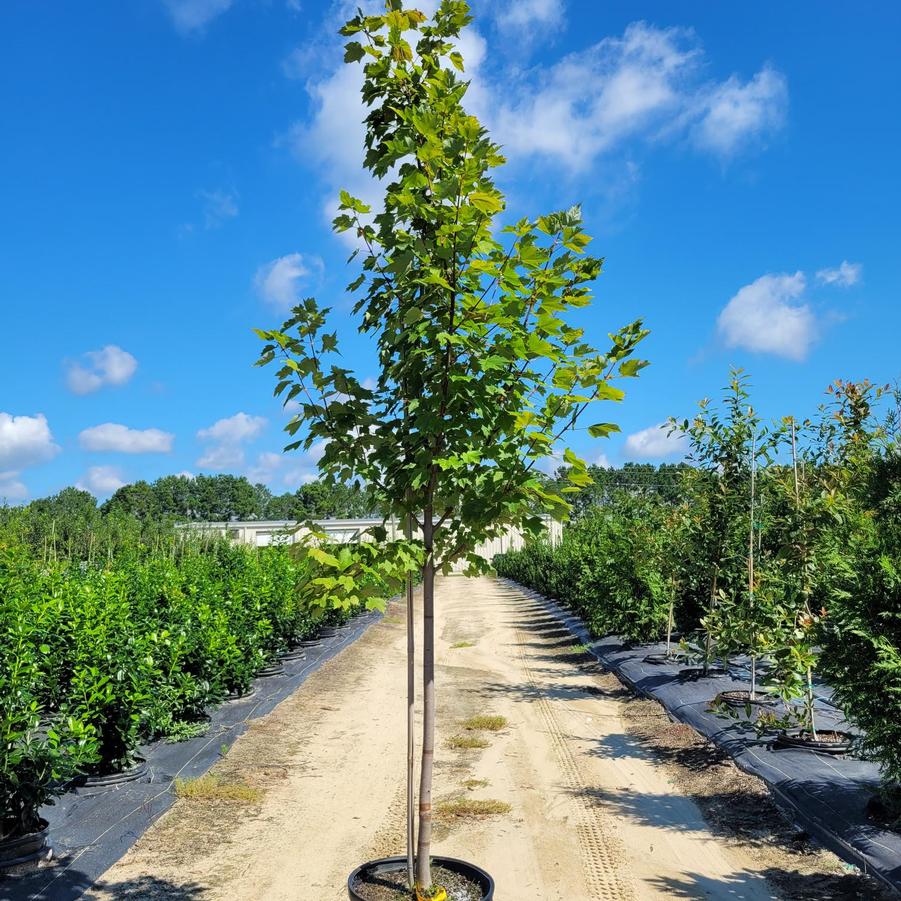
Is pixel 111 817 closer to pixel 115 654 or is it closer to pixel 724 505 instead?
pixel 115 654

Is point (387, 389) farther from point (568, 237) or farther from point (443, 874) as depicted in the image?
point (443, 874)

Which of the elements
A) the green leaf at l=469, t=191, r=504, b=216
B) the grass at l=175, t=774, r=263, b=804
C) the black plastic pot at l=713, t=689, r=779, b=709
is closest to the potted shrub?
the grass at l=175, t=774, r=263, b=804

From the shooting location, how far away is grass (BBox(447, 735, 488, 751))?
802 cm

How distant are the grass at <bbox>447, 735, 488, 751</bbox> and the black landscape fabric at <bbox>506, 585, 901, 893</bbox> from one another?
2323mm

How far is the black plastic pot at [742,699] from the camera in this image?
8249 mm

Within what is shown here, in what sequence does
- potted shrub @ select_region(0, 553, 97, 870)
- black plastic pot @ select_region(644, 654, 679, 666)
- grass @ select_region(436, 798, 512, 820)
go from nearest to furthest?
potted shrub @ select_region(0, 553, 97, 870), grass @ select_region(436, 798, 512, 820), black plastic pot @ select_region(644, 654, 679, 666)

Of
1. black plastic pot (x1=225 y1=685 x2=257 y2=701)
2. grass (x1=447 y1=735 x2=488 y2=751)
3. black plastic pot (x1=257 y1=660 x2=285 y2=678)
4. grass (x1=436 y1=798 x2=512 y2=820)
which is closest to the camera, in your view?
grass (x1=436 y1=798 x2=512 y2=820)

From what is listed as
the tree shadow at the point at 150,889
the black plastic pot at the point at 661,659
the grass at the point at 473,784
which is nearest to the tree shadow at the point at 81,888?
the tree shadow at the point at 150,889

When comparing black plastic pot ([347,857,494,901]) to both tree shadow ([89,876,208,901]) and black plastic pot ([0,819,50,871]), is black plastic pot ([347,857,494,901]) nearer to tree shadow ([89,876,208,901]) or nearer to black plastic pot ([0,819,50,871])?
tree shadow ([89,876,208,901])

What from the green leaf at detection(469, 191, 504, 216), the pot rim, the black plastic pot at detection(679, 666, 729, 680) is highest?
the green leaf at detection(469, 191, 504, 216)

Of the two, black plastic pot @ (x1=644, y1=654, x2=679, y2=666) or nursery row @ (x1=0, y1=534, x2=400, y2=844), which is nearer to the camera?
nursery row @ (x1=0, y1=534, x2=400, y2=844)

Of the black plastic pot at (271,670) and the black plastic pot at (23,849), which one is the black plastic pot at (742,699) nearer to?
the black plastic pot at (23,849)

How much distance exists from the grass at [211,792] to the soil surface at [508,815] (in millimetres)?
40

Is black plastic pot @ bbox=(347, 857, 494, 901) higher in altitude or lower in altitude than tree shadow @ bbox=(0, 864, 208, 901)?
higher
